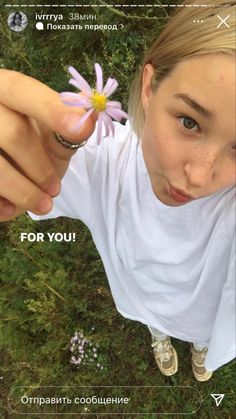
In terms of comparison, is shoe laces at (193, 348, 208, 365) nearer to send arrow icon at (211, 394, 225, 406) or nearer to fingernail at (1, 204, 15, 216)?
send arrow icon at (211, 394, 225, 406)

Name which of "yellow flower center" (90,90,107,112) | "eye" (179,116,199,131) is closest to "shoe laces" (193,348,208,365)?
"eye" (179,116,199,131)

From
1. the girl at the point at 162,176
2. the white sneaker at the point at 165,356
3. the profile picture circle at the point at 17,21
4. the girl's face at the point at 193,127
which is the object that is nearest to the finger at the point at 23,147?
the girl at the point at 162,176

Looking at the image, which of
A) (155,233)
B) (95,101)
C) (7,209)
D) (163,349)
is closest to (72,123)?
(95,101)

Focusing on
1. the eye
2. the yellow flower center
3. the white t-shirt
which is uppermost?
the yellow flower center

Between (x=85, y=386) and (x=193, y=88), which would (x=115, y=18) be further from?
(x=85, y=386)

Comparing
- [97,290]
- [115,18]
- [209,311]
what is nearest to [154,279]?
[209,311]

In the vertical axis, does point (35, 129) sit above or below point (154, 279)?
above

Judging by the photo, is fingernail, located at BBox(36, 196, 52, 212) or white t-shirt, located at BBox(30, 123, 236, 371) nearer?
fingernail, located at BBox(36, 196, 52, 212)
